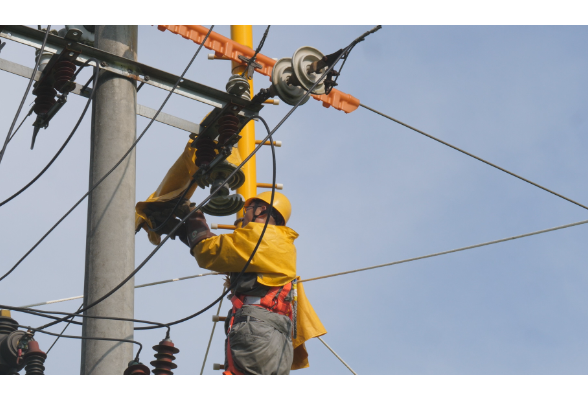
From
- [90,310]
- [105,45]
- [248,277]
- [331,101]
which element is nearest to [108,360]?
[90,310]

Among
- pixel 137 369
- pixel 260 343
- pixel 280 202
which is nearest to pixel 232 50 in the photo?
pixel 280 202

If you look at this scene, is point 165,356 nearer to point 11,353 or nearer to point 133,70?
point 11,353

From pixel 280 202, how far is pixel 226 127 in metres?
1.51

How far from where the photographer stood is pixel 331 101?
27.1ft

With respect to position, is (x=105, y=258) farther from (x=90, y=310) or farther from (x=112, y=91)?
(x=112, y=91)

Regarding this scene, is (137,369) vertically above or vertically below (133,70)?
below

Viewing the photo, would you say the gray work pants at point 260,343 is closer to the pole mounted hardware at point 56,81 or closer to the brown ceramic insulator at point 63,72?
the pole mounted hardware at point 56,81

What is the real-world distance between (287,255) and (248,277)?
0.38 meters

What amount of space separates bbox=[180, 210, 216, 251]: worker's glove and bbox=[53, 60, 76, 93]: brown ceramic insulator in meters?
1.51

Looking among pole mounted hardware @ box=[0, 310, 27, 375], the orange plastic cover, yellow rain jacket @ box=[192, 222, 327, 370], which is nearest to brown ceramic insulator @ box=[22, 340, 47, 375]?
pole mounted hardware @ box=[0, 310, 27, 375]

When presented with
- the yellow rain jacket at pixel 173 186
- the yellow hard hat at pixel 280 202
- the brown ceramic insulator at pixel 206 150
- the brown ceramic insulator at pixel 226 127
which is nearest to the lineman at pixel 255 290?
the yellow rain jacket at pixel 173 186

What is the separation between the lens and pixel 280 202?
7289mm

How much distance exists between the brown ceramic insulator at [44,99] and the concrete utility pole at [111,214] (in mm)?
290

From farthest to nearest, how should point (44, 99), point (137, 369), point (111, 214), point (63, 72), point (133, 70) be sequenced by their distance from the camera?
1. point (133, 70)
2. point (44, 99)
3. point (63, 72)
4. point (111, 214)
5. point (137, 369)
